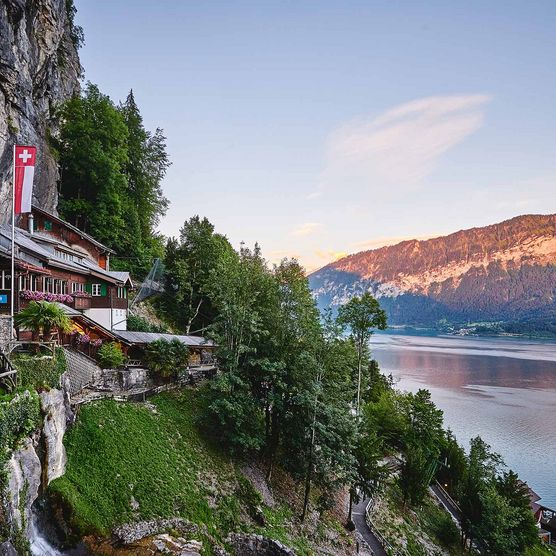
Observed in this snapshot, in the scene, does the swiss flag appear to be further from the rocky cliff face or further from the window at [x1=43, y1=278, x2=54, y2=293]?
the rocky cliff face

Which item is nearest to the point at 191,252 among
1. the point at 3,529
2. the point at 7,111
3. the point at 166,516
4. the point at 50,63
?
the point at 7,111

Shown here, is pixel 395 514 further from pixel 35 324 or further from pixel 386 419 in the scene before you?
pixel 35 324

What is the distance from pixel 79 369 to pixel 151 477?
26.2ft

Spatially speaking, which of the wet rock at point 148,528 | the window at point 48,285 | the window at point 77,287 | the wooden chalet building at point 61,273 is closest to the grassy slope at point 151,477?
the wet rock at point 148,528

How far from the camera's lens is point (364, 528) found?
25953 millimetres

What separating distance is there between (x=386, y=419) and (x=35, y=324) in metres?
33.1

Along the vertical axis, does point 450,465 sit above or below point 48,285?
below

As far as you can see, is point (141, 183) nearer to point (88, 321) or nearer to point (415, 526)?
point (88, 321)

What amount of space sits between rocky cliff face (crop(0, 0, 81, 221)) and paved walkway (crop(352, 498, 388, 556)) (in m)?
31.3

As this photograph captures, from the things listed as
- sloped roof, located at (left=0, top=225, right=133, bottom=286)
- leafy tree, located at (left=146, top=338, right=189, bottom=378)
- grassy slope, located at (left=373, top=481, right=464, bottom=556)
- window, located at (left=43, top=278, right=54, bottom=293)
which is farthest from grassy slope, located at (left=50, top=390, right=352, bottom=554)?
sloped roof, located at (left=0, top=225, right=133, bottom=286)

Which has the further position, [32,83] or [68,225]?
[32,83]

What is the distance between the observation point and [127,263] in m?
43.5

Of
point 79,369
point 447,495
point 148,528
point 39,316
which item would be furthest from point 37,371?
point 447,495

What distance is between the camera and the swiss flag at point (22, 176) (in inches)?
733
